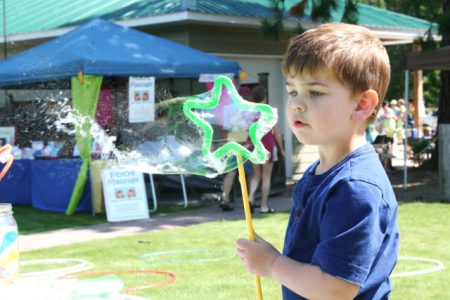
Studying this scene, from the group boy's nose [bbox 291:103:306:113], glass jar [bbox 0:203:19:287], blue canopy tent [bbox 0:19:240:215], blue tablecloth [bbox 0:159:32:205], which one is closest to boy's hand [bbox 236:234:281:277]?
boy's nose [bbox 291:103:306:113]

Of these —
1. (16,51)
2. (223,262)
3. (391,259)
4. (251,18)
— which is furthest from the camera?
(16,51)

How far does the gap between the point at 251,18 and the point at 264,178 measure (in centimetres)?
514

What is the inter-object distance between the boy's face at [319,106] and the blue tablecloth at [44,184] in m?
9.13

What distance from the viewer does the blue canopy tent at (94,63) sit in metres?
10.1

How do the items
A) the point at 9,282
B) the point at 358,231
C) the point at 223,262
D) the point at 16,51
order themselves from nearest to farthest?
the point at 358,231 < the point at 9,282 < the point at 223,262 < the point at 16,51

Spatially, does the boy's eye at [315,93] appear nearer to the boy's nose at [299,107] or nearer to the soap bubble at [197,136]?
the boy's nose at [299,107]

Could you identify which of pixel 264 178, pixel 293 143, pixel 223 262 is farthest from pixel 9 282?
pixel 293 143

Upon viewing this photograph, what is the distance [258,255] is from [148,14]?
12.7m

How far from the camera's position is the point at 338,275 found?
80.4 inches

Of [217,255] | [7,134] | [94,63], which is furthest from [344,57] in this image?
[7,134]

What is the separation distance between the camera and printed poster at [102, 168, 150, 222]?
10477mm

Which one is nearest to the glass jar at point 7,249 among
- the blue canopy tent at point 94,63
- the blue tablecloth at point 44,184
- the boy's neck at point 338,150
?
the boy's neck at point 338,150

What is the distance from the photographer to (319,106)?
2.14m

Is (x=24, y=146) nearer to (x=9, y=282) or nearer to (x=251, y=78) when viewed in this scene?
(x=251, y=78)
